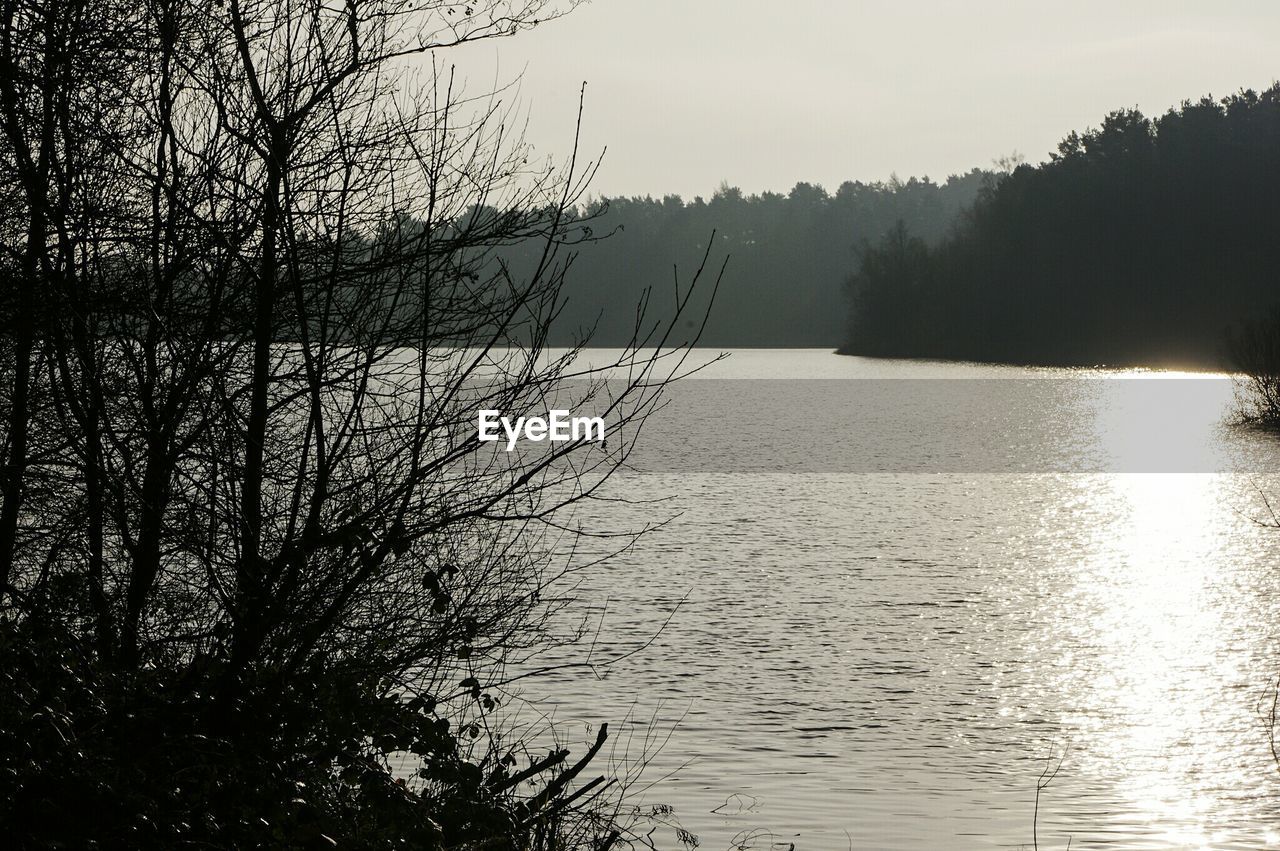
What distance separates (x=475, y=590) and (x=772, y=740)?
489 cm

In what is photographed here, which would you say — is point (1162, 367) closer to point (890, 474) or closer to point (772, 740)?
point (890, 474)

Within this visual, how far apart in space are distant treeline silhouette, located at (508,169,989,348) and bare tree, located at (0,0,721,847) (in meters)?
144

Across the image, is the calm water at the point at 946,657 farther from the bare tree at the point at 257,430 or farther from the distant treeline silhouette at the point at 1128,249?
the distant treeline silhouette at the point at 1128,249

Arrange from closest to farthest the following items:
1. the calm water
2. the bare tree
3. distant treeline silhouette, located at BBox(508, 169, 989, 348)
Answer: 1. the bare tree
2. the calm water
3. distant treeline silhouette, located at BBox(508, 169, 989, 348)

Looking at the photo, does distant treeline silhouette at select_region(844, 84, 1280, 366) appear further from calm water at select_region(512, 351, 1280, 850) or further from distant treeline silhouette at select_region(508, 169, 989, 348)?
→ calm water at select_region(512, 351, 1280, 850)

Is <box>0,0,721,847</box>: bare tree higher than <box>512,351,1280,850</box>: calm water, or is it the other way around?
<box>0,0,721,847</box>: bare tree

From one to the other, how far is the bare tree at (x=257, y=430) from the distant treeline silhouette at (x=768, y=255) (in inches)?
5652

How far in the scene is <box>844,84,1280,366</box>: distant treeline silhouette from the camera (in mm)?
93125

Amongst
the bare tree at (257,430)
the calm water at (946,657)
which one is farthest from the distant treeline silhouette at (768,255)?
the bare tree at (257,430)

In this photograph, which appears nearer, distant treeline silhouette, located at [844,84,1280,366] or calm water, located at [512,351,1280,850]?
calm water, located at [512,351,1280,850]

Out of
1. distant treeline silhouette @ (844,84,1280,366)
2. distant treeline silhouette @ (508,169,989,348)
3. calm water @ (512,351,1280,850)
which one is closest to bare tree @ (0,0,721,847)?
calm water @ (512,351,1280,850)

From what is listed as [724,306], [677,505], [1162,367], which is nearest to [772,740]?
[677,505]

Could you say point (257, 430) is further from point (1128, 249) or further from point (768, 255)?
point (768, 255)

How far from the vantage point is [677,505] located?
2778cm
